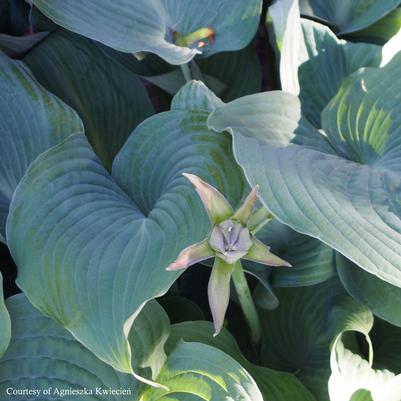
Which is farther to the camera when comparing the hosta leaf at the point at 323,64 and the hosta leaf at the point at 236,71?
the hosta leaf at the point at 236,71

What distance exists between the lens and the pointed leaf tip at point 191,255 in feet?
1.86

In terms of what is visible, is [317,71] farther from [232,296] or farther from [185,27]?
[232,296]

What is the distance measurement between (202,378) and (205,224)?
170 millimetres

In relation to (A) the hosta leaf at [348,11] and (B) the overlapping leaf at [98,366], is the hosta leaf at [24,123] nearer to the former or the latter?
(B) the overlapping leaf at [98,366]

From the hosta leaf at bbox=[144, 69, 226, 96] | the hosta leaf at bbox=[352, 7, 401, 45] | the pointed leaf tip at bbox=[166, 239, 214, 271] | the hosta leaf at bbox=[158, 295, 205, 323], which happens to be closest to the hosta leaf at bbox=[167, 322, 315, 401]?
the hosta leaf at bbox=[158, 295, 205, 323]

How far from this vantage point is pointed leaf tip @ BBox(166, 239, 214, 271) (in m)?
0.57

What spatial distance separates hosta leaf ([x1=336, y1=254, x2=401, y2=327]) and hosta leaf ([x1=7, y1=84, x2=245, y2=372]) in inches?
7.5

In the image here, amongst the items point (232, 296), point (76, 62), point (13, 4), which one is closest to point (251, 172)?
point (232, 296)

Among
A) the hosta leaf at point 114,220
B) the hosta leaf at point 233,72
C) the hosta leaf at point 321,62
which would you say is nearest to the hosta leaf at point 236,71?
the hosta leaf at point 233,72

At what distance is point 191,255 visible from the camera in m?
0.58

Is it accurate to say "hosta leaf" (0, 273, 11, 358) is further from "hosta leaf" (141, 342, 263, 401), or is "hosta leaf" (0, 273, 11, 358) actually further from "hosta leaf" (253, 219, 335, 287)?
"hosta leaf" (253, 219, 335, 287)

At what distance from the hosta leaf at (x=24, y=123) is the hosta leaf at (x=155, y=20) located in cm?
10

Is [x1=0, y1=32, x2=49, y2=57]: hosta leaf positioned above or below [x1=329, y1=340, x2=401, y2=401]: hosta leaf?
above

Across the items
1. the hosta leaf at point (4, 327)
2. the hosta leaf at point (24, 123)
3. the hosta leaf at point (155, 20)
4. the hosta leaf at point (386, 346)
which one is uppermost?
the hosta leaf at point (155, 20)
